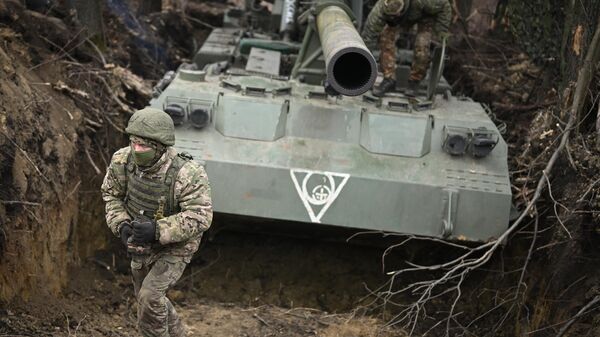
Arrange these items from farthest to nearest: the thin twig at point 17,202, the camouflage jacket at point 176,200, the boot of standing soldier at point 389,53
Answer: the boot of standing soldier at point 389,53
the thin twig at point 17,202
the camouflage jacket at point 176,200

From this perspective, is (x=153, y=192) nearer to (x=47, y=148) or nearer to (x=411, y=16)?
(x=47, y=148)

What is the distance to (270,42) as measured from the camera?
8469mm

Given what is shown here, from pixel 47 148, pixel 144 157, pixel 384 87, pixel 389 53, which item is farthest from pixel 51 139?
pixel 389 53

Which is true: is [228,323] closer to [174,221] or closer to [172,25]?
[174,221]

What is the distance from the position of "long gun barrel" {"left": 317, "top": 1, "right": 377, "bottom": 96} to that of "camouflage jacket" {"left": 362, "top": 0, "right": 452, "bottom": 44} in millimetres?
748

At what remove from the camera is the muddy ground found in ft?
20.4

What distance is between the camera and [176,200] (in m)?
5.03

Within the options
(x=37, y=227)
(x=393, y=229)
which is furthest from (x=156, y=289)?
(x=393, y=229)

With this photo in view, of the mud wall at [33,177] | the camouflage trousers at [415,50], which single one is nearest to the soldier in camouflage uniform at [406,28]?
the camouflage trousers at [415,50]

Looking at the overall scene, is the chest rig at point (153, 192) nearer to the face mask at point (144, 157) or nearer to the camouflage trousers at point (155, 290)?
the face mask at point (144, 157)

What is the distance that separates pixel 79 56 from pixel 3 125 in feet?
6.99

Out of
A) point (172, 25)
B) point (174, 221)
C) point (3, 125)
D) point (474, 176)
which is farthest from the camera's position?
point (172, 25)

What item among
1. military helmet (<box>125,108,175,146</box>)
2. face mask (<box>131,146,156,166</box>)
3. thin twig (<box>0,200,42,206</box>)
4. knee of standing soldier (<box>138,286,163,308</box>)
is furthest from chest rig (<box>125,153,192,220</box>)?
thin twig (<box>0,200,42,206</box>)

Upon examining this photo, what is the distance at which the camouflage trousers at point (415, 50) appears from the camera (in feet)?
25.0
